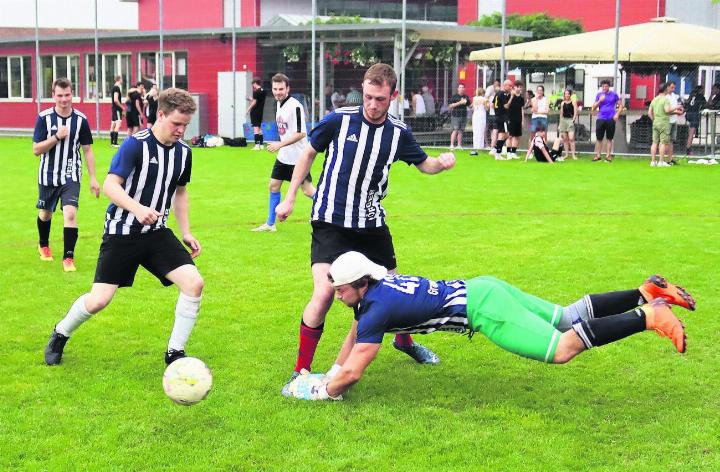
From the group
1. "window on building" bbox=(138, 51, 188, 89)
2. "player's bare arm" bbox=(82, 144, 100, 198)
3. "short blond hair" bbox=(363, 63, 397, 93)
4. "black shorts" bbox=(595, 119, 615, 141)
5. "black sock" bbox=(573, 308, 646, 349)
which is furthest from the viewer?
"window on building" bbox=(138, 51, 188, 89)

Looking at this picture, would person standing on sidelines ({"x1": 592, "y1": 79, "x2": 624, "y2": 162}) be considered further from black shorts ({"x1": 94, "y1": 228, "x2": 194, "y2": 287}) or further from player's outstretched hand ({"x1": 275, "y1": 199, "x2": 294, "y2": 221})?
black shorts ({"x1": 94, "y1": 228, "x2": 194, "y2": 287})

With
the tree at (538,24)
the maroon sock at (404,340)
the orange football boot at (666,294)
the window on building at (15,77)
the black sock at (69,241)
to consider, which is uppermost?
the tree at (538,24)

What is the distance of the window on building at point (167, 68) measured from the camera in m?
37.2

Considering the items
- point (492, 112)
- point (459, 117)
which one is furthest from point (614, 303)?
point (459, 117)

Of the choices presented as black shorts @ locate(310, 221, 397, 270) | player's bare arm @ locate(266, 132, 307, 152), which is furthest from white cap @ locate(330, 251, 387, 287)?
player's bare arm @ locate(266, 132, 307, 152)

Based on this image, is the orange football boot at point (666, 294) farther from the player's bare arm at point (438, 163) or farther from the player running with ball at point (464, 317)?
the player's bare arm at point (438, 163)

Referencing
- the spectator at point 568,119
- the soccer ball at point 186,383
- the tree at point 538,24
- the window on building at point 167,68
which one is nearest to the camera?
the soccer ball at point 186,383

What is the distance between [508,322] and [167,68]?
110ft

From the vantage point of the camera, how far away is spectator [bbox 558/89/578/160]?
26109 mm

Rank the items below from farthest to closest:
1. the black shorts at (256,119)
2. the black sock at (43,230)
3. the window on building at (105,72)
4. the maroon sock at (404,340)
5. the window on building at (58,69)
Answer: the window on building at (58,69), the window on building at (105,72), the black shorts at (256,119), the black sock at (43,230), the maroon sock at (404,340)

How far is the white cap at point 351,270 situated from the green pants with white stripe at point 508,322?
620mm

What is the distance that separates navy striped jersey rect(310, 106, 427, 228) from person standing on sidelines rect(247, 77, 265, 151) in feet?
75.5

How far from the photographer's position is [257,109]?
99.6 feet

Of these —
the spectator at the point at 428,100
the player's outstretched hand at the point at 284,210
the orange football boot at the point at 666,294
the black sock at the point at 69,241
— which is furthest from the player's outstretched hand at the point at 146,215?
the spectator at the point at 428,100
